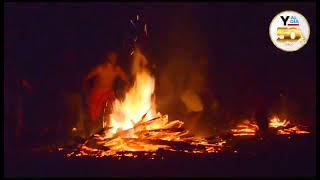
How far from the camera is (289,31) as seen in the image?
6902 millimetres

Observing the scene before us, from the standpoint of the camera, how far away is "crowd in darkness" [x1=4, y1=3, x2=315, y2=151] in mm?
6836

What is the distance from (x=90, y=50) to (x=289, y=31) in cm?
268

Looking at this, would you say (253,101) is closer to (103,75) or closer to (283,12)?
(283,12)

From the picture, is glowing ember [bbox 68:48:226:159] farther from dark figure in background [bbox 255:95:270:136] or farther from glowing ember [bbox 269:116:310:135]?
glowing ember [bbox 269:116:310:135]

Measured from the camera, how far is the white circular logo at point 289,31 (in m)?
6.88

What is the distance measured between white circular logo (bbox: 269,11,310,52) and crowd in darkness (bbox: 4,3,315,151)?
78 mm

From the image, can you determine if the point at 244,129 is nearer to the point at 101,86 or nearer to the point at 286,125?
the point at 286,125

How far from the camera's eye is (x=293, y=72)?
7.00 m

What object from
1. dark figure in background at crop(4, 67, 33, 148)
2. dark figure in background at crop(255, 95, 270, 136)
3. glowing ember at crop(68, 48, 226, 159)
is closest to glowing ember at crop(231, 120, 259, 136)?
dark figure in background at crop(255, 95, 270, 136)

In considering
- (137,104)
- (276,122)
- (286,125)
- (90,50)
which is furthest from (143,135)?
(286,125)

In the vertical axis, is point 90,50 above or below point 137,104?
above

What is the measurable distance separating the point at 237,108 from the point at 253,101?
0.24 metres

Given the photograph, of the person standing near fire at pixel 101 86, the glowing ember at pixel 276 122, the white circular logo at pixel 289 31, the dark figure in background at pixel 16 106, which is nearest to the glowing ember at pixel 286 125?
the glowing ember at pixel 276 122

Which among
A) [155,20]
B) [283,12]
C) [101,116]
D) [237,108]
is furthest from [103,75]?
[283,12]
